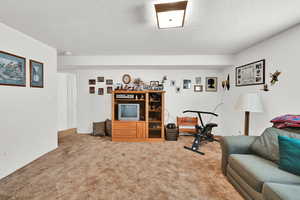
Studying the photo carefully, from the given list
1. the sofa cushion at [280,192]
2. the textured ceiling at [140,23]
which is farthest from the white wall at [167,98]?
the sofa cushion at [280,192]

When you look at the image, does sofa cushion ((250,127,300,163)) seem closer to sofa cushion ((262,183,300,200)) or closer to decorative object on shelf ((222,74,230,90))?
sofa cushion ((262,183,300,200))

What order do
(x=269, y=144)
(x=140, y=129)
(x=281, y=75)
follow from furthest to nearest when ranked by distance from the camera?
(x=140, y=129), (x=281, y=75), (x=269, y=144)

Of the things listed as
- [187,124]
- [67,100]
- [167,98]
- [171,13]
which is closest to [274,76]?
[171,13]

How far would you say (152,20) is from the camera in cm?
198

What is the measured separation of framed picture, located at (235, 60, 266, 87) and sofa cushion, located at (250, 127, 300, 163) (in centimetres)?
125

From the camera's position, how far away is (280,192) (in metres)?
1.14

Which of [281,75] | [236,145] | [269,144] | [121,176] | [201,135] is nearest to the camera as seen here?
[269,144]

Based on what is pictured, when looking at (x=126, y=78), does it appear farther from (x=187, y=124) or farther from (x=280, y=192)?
(x=280, y=192)

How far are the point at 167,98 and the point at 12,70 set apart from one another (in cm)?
363

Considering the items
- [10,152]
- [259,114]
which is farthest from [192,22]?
[10,152]

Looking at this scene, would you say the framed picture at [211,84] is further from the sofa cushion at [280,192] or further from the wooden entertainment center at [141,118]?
the sofa cushion at [280,192]

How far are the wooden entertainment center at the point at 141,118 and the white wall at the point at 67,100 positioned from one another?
6.12 feet

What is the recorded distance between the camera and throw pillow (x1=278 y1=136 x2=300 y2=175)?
1443mm

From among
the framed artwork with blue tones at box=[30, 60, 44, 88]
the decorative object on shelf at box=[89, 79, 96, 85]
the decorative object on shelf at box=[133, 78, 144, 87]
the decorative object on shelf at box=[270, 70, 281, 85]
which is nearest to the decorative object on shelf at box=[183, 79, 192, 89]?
the decorative object on shelf at box=[133, 78, 144, 87]
